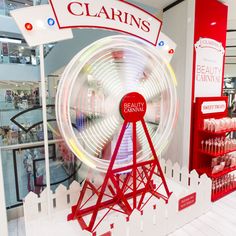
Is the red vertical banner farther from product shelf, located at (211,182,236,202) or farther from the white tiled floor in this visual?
the white tiled floor

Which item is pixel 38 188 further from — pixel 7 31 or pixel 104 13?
pixel 7 31

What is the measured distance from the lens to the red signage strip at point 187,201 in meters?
1.99

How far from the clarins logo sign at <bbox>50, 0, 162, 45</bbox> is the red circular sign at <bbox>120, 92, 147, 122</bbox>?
1.83 ft

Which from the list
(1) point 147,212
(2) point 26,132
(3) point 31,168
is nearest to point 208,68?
(1) point 147,212

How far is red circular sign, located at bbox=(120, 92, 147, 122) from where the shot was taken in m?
1.65

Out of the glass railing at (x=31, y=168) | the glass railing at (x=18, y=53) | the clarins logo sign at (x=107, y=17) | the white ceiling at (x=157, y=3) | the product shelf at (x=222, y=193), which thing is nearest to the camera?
the clarins logo sign at (x=107, y=17)

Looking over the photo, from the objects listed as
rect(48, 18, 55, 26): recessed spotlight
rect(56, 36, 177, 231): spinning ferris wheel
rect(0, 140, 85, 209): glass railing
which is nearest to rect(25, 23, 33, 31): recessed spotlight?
rect(48, 18, 55, 26): recessed spotlight

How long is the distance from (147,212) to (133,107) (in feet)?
3.00

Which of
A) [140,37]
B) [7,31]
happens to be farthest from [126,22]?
[7,31]

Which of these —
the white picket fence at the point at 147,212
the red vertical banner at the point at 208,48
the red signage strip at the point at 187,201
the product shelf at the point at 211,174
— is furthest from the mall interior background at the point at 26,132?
the product shelf at the point at 211,174

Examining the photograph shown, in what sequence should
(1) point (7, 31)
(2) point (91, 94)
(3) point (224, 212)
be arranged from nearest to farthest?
(2) point (91, 94)
(3) point (224, 212)
(1) point (7, 31)

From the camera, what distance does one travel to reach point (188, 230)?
1981 millimetres

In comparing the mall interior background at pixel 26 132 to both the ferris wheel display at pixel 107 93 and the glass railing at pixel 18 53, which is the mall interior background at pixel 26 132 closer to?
the glass railing at pixel 18 53

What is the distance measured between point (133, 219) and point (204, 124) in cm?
157
